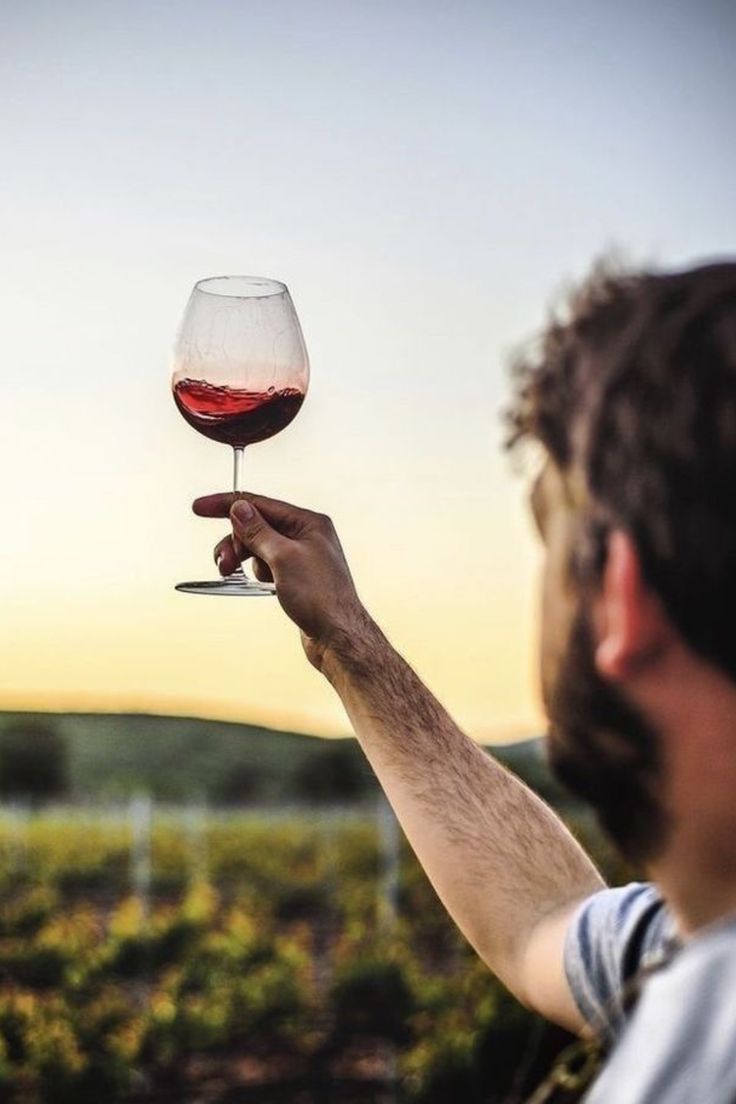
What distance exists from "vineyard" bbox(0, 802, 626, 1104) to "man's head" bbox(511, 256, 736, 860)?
713cm

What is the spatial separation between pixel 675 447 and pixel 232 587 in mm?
925

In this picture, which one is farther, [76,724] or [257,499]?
[76,724]

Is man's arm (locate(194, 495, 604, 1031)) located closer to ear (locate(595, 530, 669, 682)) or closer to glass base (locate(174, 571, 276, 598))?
glass base (locate(174, 571, 276, 598))

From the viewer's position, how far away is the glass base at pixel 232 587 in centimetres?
161

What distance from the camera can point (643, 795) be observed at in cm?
80

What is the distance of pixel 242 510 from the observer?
1459mm

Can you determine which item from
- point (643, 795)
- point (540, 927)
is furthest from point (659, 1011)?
point (540, 927)

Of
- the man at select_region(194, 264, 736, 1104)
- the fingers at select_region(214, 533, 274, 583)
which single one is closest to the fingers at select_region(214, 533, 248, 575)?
the fingers at select_region(214, 533, 274, 583)

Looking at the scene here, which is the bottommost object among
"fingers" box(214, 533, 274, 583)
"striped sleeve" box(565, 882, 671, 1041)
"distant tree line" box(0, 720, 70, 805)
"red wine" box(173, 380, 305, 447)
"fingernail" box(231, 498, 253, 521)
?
"distant tree line" box(0, 720, 70, 805)

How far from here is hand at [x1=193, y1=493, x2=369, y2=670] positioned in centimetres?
143

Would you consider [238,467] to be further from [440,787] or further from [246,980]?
[246,980]

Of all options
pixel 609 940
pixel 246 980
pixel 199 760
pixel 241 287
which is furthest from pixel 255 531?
pixel 199 760

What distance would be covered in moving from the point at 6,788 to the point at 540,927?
30.2m

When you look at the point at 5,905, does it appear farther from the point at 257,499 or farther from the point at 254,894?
the point at 257,499
